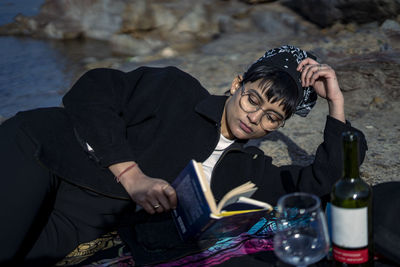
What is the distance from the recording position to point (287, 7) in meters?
9.52

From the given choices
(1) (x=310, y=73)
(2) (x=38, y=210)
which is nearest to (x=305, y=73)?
(1) (x=310, y=73)

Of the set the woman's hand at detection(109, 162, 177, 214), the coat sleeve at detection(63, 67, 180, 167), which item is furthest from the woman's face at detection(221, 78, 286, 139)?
the woman's hand at detection(109, 162, 177, 214)

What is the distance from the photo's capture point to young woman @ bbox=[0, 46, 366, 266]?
2533 millimetres

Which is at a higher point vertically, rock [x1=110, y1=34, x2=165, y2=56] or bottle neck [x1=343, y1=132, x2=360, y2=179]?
bottle neck [x1=343, y1=132, x2=360, y2=179]

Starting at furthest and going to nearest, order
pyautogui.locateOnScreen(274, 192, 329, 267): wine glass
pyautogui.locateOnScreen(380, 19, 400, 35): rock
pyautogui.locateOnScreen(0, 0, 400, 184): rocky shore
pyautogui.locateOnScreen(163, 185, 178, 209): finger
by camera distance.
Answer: pyautogui.locateOnScreen(380, 19, 400, 35): rock
pyautogui.locateOnScreen(0, 0, 400, 184): rocky shore
pyautogui.locateOnScreen(163, 185, 178, 209): finger
pyautogui.locateOnScreen(274, 192, 329, 267): wine glass

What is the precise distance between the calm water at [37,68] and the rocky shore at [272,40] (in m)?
0.35

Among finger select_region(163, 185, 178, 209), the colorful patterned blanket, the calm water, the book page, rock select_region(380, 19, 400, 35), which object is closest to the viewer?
the book page

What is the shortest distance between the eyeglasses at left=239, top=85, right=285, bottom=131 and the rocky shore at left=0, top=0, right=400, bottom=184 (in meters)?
1.29

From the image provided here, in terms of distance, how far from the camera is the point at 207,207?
195 cm

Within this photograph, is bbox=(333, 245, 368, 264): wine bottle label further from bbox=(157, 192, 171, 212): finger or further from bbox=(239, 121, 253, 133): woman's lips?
bbox=(239, 121, 253, 133): woman's lips

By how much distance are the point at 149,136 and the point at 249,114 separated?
1.85 ft

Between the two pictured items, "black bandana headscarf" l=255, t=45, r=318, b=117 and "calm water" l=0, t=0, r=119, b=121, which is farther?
"calm water" l=0, t=0, r=119, b=121

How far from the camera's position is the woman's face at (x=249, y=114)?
8.80 ft

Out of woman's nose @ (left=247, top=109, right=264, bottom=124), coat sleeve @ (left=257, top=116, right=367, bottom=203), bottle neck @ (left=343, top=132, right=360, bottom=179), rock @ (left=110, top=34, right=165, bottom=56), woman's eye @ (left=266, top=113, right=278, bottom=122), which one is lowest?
rock @ (left=110, top=34, right=165, bottom=56)
